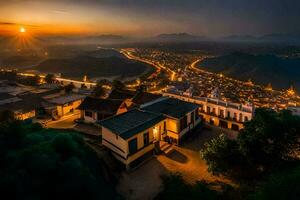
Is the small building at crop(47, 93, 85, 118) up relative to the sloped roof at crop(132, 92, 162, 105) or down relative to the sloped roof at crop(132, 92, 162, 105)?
down

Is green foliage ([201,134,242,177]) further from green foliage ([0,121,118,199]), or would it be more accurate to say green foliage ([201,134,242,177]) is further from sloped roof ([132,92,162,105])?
sloped roof ([132,92,162,105])

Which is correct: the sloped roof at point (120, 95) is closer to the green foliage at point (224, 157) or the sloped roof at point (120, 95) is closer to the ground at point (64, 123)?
the ground at point (64, 123)

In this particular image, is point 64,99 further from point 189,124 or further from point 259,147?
point 259,147

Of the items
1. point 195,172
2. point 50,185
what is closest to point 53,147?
point 50,185

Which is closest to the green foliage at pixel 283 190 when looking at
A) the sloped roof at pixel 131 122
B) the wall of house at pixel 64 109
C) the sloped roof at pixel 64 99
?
the sloped roof at pixel 131 122

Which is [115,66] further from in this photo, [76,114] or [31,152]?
[31,152]

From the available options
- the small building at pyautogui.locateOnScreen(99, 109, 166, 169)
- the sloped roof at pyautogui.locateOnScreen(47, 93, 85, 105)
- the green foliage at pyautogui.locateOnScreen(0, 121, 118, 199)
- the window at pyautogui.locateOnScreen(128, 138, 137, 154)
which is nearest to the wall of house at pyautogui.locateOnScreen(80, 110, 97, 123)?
the sloped roof at pyautogui.locateOnScreen(47, 93, 85, 105)
